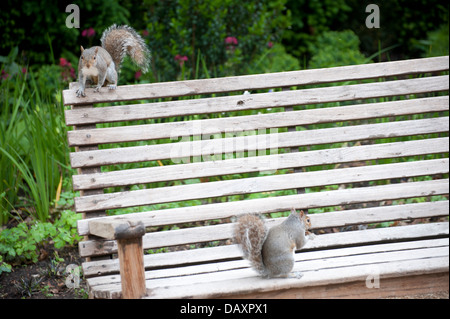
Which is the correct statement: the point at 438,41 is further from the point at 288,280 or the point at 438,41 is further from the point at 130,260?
the point at 130,260

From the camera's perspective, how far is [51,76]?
16.7 ft

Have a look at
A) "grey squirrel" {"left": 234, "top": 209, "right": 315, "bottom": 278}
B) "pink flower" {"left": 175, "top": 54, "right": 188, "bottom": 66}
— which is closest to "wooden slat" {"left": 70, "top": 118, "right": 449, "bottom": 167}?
"grey squirrel" {"left": 234, "top": 209, "right": 315, "bottom": 278}

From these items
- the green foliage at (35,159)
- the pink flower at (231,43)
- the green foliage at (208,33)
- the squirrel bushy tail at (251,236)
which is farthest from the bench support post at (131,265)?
the pink flower at (231,43)

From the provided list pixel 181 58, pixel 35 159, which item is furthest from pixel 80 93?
pixel 181 58

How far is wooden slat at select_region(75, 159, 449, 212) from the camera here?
2.88 metres

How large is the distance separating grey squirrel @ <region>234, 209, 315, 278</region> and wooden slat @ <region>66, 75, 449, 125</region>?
84 cm

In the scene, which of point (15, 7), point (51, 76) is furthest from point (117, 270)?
point (15, 7)

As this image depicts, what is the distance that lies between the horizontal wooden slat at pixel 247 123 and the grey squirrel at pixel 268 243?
756mm

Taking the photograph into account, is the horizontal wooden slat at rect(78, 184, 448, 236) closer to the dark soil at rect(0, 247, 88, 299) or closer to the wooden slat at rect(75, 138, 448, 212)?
the wooden slat at rect(75, 138, 448, 212)

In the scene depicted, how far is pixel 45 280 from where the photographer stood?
3131 millimetres

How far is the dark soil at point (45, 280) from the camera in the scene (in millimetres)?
2980

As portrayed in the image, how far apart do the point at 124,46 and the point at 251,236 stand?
1361mm

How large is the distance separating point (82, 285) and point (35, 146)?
92 centimetres
